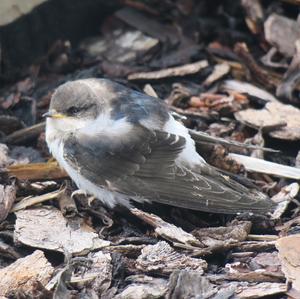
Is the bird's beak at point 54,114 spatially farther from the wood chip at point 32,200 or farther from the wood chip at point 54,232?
the wood chip at point 54,232

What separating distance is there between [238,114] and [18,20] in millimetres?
1691

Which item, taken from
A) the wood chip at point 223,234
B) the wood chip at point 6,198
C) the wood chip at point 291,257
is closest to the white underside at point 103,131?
the wood chip at point 6,198

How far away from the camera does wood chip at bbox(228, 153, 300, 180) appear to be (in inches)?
209

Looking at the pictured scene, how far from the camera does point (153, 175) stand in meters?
5.07

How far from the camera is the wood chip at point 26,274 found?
14.3 feet

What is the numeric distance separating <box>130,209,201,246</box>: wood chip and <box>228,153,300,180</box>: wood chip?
2.69 feet

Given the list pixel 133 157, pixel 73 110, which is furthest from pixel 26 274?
pixel 73 110

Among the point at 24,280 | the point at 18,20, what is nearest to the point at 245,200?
the point at 24,280

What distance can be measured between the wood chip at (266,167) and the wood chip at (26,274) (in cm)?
152

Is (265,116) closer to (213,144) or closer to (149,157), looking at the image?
(213,144)

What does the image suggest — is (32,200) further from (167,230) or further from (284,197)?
(284,197)

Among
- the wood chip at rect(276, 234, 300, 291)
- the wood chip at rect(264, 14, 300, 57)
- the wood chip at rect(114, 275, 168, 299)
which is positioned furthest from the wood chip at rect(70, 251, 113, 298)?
the wood chip at rect(264, 14, 300, 57)

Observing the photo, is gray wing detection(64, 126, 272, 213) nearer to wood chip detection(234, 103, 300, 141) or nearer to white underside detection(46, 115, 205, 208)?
white underside detection(46, 115, 205, 208)

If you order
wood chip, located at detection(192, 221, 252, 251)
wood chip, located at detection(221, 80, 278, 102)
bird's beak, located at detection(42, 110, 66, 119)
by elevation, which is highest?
bird's beak, located at detection(42, 110, 66, 119)
